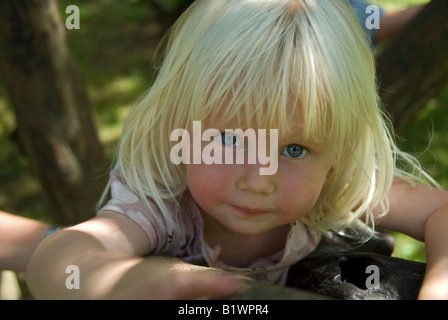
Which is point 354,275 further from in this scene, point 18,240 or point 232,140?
point 18,240

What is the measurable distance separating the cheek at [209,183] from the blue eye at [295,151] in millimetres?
150

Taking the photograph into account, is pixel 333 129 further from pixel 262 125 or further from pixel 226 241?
pixel 226 241

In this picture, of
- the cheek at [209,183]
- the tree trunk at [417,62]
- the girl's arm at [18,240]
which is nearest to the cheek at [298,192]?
the cheek at [209,183]

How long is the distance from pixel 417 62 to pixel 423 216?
1.27 metres

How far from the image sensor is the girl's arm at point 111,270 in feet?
3.07

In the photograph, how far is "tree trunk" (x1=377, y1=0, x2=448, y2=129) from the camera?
268cm

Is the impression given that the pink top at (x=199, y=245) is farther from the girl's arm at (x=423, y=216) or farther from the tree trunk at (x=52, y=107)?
the tree trunk at (x=52, y=107)

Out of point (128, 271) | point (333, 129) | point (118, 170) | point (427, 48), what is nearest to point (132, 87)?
point (427, 48)

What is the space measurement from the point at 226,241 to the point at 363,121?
53 cm

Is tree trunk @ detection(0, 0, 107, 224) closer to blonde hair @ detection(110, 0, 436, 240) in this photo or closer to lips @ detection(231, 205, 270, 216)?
blonde hair @ detection(110, 0, 436, 240)

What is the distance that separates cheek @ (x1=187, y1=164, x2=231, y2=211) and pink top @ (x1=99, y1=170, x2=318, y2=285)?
0.50 feet
